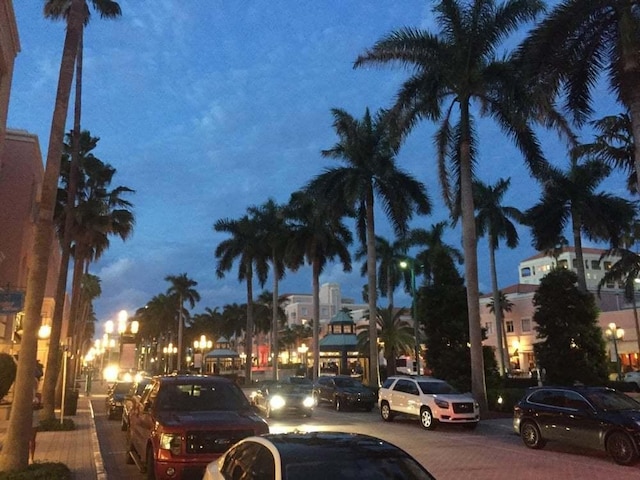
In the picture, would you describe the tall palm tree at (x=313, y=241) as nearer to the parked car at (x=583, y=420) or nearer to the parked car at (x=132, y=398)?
the parked car at (x=132, y=398)

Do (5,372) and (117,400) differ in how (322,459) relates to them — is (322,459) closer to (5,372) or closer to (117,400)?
(5,372)

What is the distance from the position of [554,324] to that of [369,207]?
1293 centimetres

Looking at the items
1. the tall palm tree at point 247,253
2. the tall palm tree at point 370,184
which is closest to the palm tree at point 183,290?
the tall palm tree at point 247,253

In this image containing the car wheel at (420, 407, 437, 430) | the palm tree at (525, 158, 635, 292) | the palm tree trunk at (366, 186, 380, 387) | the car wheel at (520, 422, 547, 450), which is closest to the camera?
the car wheel at (520, 422, 547, 450)

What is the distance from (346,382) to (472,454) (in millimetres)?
14481

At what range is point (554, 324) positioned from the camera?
97.1ft

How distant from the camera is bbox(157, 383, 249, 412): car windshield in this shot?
1020cm

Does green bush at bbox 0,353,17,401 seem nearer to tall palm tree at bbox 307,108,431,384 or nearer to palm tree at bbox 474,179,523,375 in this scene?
tall palm tree at bbox 307,108,431,384

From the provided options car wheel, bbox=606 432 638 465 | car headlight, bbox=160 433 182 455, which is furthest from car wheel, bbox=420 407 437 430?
car headlight, bbox=160 433 182 455

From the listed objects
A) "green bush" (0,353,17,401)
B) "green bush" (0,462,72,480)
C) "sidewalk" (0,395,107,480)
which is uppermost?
"green bush" (0,353,17,401)

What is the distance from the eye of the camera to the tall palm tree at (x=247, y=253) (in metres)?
55.8

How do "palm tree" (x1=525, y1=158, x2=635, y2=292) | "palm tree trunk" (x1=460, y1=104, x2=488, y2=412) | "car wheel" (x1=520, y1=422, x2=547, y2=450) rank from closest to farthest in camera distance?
"car wheel" (x1=520, y1=422, x2=547, y2=450)
"palm tree trunk" (x1=460, y1=104, x2=488, y2=412)
"palm tree" (x1=525, y1=158, x2=635, y2=292)

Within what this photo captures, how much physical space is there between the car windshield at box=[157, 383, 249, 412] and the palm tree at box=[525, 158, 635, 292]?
102ft

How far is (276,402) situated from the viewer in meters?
23.7
